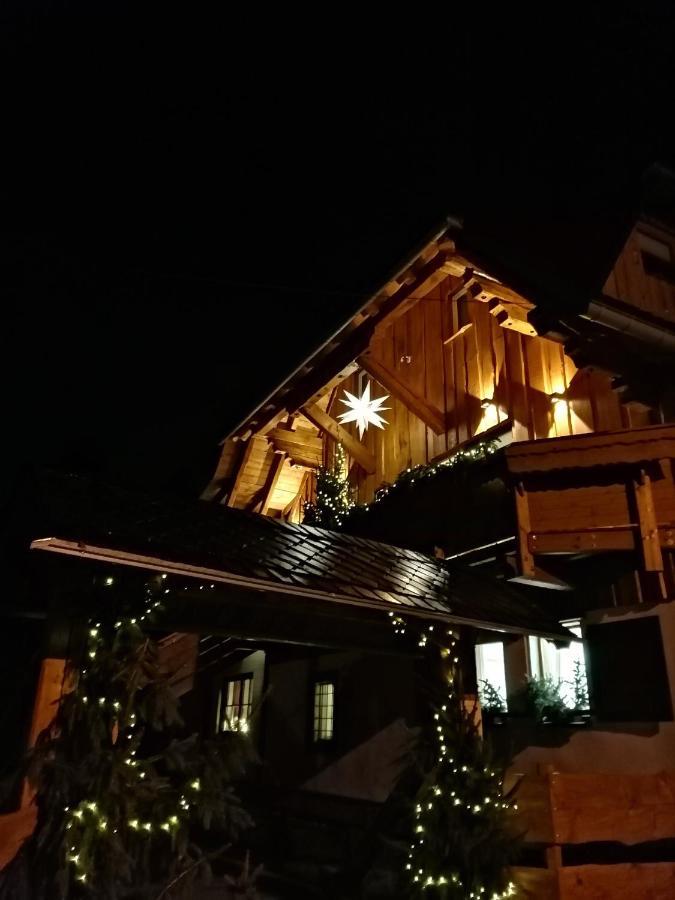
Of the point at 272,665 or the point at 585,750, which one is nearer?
the point at 585,750

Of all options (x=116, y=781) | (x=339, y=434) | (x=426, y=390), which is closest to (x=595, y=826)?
(x=116, y=781)

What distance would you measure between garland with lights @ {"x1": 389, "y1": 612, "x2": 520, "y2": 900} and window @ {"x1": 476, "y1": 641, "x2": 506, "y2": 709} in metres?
2.77

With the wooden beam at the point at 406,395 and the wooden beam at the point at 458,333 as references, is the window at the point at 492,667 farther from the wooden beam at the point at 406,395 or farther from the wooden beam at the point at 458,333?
the wooden beam at the point at 458,333

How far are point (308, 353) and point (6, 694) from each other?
8926 millimetres

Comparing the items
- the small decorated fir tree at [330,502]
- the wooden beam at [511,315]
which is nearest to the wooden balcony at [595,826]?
the wooden beam at [511,315]

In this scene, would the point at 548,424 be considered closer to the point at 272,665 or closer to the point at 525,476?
the point at 525,476

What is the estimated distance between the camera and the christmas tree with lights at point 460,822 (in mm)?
6309

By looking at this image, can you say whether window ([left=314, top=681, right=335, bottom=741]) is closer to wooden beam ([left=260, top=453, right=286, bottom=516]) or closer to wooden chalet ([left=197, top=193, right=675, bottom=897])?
wooden chalet ([left=197, top=193, right=675, bottom=897])

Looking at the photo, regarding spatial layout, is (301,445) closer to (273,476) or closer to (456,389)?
(273,476)

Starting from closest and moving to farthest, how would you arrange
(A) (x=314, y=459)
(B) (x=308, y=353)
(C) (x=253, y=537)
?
1. (C) (x=253, y=537)
2. (B) (x=308, y=353)
3. (A) (x=314, y=459)

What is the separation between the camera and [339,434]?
1442 cm

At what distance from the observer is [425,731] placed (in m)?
7.24

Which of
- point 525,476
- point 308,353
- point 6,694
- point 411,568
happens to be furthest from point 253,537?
point 308,353

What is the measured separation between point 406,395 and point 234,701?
8.32 metres
